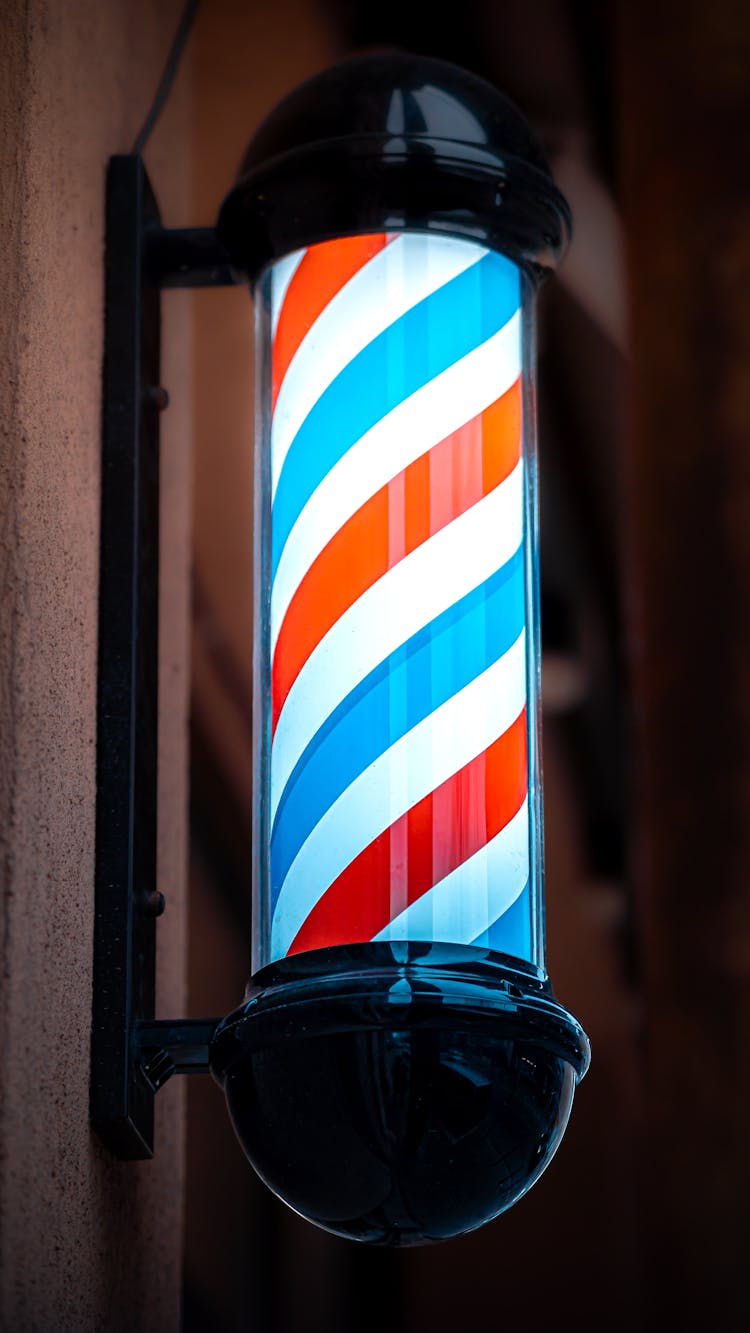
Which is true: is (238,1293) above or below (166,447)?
below

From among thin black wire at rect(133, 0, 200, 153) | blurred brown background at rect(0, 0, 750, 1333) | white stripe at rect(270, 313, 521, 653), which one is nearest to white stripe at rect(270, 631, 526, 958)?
white stripe at rect(270, 313, 521, 653)

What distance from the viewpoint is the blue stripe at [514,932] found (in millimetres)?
1042

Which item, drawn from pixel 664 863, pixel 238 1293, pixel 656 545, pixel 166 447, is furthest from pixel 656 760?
pixel 166 447

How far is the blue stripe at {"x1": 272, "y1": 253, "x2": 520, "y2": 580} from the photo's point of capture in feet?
3.60

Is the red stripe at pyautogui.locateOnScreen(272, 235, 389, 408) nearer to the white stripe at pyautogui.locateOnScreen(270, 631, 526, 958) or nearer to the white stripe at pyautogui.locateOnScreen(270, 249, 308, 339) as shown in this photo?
the white stripe at pyautogui.locateOnScreen(270, 249, 308, 339)

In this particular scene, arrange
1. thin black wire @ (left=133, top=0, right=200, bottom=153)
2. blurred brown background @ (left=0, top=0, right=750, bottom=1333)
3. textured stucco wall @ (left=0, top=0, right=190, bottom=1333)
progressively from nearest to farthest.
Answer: textured stucco wall @ (left=0, top=0, right=190, bottom=1333) → thin black wire @ (left=133, top=0, right=200, bottom=153) → blurred brown background @ (left=0, top=0, right=750, bottom=1333)

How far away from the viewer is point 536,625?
117 centimetres

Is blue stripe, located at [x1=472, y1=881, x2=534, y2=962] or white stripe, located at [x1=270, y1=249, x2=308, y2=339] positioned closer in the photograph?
blue stripe, located at [x1=472, y1=881, x2=534, y2=962]

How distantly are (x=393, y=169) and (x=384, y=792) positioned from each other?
39 cm

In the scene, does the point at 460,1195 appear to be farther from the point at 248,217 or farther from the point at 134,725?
the point at 248,217

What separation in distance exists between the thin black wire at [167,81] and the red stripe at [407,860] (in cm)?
60

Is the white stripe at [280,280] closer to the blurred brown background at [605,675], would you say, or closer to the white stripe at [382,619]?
the white stripe at [382,619]

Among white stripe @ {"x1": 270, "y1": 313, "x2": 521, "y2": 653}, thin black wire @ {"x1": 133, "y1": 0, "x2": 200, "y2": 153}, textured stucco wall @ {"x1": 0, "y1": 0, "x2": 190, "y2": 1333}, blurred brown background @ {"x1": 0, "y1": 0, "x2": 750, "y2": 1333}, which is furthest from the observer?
blurred brown background @ {"x1": 0, "y1": 0, "x2": 750, "y2": 1333}

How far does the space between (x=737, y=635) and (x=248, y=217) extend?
1537 millimetres
